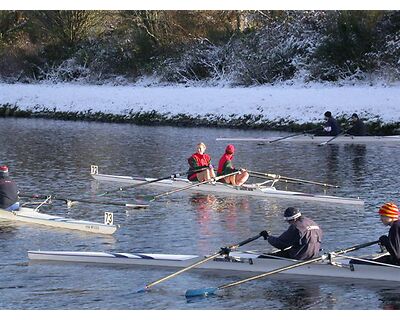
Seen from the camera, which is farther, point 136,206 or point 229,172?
point 229,172

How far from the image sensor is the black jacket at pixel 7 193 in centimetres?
2220

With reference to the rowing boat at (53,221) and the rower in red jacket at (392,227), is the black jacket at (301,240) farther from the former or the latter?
the rowing boat at (53,221)

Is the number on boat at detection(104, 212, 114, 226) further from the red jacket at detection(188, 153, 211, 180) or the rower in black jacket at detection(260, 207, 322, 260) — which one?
the red jacket at detection(188, 153, 211, 180)

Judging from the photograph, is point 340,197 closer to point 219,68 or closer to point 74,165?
point 74,165

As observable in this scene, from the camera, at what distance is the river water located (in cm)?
1584

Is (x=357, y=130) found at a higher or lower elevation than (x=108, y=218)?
higher

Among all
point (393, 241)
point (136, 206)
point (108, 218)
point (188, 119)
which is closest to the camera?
point (393, 241)

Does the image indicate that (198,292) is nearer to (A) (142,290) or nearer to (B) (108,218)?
(A) (142,290)

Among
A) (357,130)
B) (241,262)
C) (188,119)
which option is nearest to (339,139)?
(357,130)

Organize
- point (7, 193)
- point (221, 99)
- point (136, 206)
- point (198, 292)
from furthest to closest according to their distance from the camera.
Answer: point (221, 99), point (136, 206), point (7, 193), point (198, 292)

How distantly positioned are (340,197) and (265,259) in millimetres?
8429

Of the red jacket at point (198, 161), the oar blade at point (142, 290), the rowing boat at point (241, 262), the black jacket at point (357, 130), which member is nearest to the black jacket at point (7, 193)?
the rowing boat at point (241, 262)

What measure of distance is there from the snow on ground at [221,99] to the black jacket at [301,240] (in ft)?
85.2

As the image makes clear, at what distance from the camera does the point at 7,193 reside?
22391 mm
